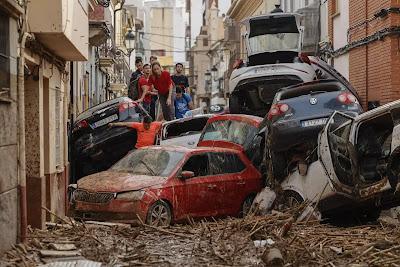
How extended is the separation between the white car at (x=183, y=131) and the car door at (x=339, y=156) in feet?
17.2

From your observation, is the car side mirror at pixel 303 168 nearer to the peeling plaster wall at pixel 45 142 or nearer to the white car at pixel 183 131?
the peeling plaster wall at pixel 45 142

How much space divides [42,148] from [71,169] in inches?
190

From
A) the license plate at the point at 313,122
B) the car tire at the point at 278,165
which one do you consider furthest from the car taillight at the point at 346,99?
the car tire at the point at 278,165

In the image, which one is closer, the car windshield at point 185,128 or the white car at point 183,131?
the white car at point 183,131

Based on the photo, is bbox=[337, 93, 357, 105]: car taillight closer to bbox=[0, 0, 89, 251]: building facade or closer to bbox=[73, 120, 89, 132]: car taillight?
bbox=[0, 0, 89, 251]: building facade

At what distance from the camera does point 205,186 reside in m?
12.3

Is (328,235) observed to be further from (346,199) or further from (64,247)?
(64,247)

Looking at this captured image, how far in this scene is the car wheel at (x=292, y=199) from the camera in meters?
11.3

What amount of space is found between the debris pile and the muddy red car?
85cm

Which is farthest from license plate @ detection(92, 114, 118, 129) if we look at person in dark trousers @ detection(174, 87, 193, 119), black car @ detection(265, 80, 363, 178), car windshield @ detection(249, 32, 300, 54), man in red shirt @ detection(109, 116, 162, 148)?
car windshield @ detection(249, 32, 300, 54)

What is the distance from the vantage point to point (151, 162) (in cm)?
1259

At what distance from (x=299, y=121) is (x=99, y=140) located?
17.6 ft

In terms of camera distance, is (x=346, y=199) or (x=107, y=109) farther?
(x=107, y=109)

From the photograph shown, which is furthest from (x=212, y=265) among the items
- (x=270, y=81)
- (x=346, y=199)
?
(x=270, y=81)
